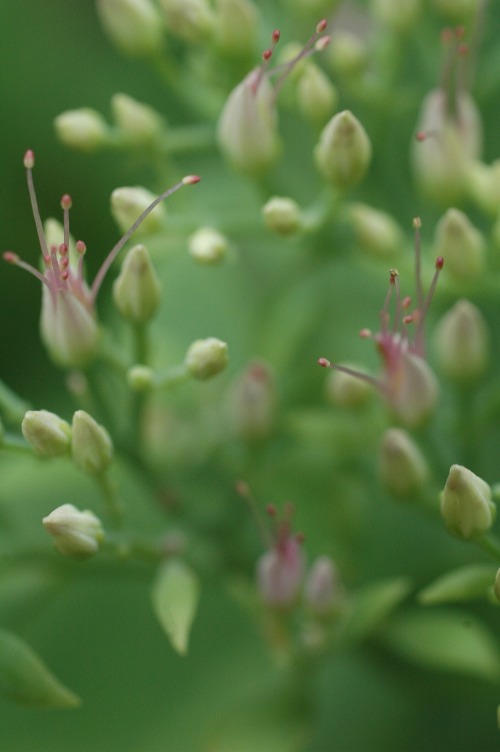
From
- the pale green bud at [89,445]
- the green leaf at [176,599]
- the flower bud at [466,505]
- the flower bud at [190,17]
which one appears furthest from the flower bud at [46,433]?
the flower bud at [190,17]

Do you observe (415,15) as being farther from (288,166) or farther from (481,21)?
(288,166)

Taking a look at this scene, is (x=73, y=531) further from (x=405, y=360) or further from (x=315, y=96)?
(x=315, y=96)

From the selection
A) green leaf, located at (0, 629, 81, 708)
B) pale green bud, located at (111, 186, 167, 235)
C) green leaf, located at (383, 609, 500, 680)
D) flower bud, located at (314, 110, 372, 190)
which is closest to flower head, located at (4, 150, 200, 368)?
pale green bud, located at (111, 186, 167, 235)

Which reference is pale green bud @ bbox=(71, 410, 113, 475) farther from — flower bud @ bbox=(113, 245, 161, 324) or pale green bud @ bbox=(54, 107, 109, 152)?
pale green bud @ bbox=(54, 107, 109, 152)

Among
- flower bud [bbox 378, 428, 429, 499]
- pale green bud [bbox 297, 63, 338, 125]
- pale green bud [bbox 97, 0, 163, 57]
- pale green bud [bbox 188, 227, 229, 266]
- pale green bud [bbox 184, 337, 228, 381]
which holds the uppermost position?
pale green bud [bbox 97, 0, 163, 57]

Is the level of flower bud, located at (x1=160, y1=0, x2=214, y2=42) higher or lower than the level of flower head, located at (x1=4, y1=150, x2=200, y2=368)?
higher

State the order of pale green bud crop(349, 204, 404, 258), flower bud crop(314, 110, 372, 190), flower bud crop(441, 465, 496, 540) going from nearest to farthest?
flower bud crop(441, 465, 496, 540) → flower bud crop(314, 110, 372, 190) → pale green bud crop(349, 204, 404, 258)
